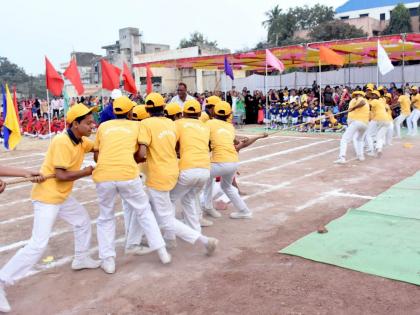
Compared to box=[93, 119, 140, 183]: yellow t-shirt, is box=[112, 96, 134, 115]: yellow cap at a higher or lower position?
higher

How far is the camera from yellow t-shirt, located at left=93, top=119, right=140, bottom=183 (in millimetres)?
4508

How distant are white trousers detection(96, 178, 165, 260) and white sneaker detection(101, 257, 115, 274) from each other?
0.14 feet

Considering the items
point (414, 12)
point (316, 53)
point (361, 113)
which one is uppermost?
point (414, 12)

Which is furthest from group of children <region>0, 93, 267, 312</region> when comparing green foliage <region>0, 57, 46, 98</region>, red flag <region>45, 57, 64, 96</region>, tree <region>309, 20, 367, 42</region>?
tree <region>309, 20, 367, 42</region>

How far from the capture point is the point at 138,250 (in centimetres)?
520

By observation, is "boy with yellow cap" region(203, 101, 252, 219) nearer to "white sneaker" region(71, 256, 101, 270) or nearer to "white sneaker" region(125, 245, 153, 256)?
"white sneaker" region(125, 245, 153, 256)

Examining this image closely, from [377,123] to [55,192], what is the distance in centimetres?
886

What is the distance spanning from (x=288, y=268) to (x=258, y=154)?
26.0 ft

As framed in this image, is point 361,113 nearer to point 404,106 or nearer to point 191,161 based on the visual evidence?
point 404,106

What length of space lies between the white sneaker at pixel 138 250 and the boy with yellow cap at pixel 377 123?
25.2ft

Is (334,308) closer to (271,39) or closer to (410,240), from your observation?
(410,240)

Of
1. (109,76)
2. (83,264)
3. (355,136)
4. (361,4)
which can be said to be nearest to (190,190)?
(83,264)

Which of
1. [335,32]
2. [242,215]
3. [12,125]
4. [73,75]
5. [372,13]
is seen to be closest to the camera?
[242,215]

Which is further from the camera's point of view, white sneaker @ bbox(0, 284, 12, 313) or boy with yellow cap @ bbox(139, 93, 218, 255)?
boy with yellow cap @ bbox(139, 93, 218, 255)
